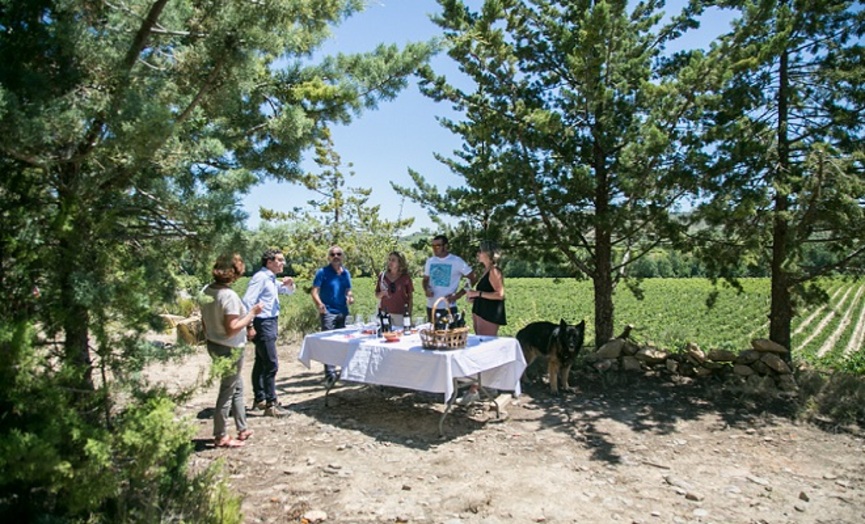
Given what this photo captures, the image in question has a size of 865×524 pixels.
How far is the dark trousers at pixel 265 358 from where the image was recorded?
5.73 meters

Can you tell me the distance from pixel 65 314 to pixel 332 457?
8.72ft

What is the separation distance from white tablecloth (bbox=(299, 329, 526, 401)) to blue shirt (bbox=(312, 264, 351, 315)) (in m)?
0.72

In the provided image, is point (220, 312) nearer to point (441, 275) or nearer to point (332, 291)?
point (332, 291)

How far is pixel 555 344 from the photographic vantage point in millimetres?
6766

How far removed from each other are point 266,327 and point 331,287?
141 centimetres

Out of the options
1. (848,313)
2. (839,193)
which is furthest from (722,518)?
(848,313)

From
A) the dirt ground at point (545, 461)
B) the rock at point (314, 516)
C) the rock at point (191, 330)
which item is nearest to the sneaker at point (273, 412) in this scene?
the dirt ground at point (545, 461)

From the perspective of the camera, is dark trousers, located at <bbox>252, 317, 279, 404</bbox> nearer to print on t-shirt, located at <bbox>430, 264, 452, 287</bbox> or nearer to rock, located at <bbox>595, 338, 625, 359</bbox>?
print on t-shirt, located at <bbox>430, 264, 452, 287</bbox>

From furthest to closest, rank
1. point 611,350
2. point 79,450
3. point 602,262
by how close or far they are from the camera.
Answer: point 602,262 < point 611,350 < point 79,450

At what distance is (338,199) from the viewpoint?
12406 mm

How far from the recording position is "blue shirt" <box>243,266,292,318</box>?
17.7 feet

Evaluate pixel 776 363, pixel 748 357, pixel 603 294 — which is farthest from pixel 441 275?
pixel 776 363

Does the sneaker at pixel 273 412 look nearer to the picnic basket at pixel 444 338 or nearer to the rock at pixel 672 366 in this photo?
the picnic basket at pixel 444 338

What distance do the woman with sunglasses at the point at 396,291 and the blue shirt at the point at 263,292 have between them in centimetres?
161
